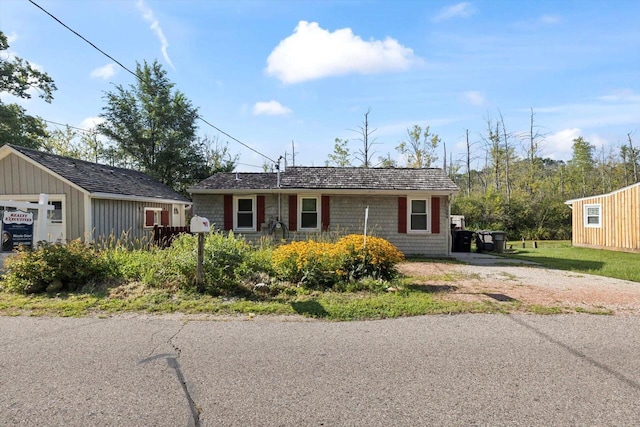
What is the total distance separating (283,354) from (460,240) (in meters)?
14.5

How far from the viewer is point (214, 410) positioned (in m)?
2.93

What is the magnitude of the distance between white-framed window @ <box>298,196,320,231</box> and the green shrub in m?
7.93

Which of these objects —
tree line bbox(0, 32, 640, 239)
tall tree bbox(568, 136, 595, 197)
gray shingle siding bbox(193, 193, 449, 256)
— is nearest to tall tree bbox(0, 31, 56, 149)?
tree line bbox(0, 32, 640, 239)

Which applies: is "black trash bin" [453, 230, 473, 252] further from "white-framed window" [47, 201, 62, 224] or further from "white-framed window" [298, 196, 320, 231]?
"white-framed window" [47, 201, 62, 224]

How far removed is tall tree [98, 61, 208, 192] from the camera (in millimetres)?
28422

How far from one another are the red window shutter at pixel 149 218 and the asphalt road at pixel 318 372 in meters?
11.4

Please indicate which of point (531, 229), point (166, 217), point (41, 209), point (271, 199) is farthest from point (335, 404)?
point (531, 229)

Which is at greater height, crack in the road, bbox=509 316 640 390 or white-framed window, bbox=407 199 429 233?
white-framed window, bbox=407 199 429 233

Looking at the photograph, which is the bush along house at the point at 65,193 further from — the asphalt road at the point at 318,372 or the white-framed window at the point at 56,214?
the asphalt road at the point at 318,372

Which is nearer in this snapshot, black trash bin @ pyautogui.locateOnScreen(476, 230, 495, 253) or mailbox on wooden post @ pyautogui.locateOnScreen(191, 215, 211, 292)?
mailbox on wooden post @ pyautogui.locateOnScreen(191, 215, 211, 292)

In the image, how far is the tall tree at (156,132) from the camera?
1119 inches

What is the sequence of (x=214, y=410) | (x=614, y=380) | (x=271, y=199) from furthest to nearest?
1. (x=271, y=199)
2. (x=614, y=380)
3. (x=214, y=410)

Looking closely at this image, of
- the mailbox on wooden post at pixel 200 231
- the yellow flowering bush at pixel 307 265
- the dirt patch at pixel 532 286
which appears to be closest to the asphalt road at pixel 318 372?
the dirt patch at pixel 532 286

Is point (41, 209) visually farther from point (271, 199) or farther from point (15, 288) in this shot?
point (271, 199)
